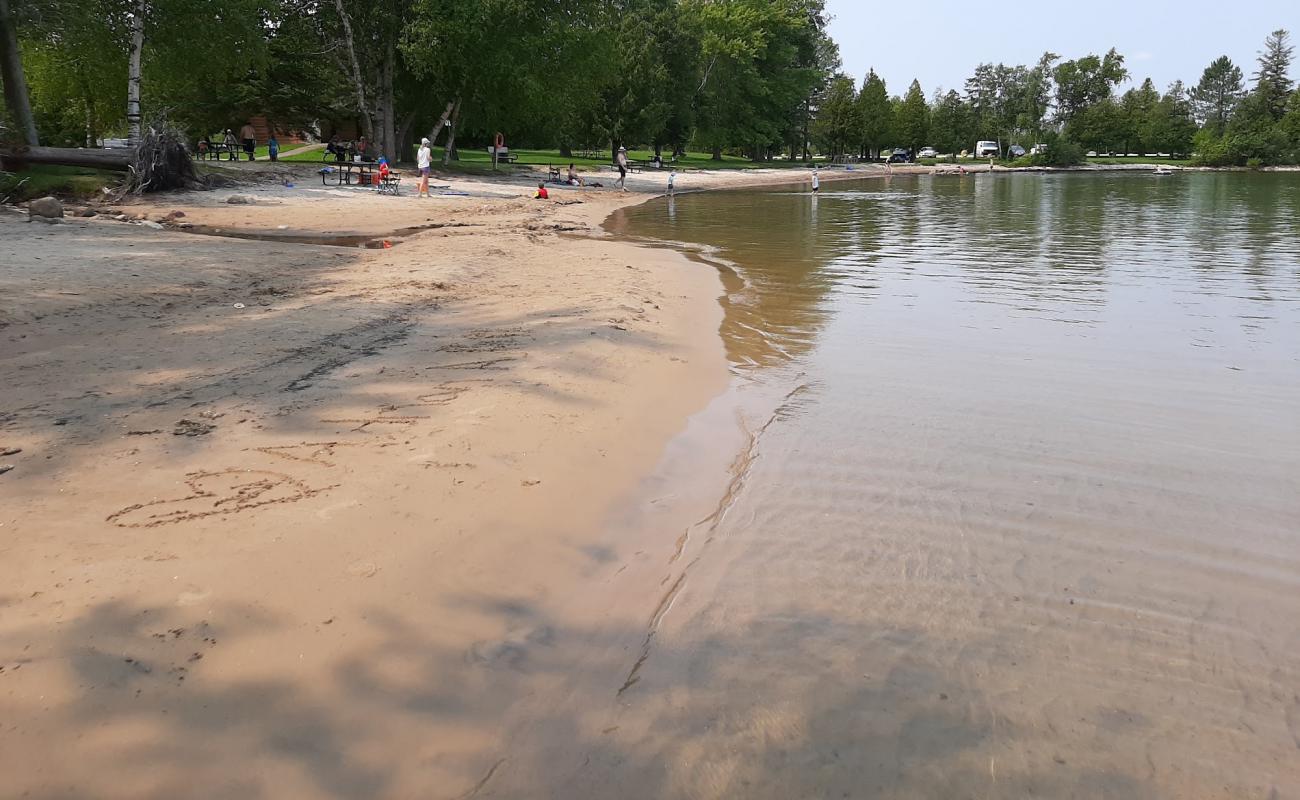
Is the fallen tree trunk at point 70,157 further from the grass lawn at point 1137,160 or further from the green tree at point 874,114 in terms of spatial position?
the grass lawn at point 1137,160

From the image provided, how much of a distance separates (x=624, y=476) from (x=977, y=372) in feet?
14.0

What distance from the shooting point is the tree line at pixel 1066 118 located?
90.1m

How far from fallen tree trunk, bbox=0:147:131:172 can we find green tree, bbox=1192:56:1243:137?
503 ft

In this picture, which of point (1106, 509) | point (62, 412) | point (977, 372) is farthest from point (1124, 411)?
point (62, 412)

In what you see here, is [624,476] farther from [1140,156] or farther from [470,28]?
[1140,156]

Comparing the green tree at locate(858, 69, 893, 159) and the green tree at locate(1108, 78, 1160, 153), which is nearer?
the green tree at locate(858, 69, 893, 159)

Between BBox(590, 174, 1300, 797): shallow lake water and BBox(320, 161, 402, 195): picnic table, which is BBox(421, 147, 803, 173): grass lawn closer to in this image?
BBox(320, 161, 402, 195): picnic table

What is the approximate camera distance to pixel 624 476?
5070mm

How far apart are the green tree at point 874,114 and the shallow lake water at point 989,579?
3254 inches

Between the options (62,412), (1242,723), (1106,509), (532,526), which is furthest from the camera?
(62,412)

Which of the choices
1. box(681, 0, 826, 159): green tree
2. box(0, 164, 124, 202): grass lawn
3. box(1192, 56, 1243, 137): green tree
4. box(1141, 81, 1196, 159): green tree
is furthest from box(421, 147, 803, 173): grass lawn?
box(1192, 56, 1243, 137): green tree

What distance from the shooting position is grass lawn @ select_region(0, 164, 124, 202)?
57.2 ft

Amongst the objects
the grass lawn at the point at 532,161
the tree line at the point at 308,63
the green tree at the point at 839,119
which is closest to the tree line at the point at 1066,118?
the green tree at the point at 839,119

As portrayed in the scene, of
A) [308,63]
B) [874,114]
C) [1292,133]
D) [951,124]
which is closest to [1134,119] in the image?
[1292,133]
